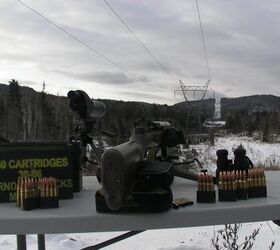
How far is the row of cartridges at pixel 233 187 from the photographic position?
1.59 metres

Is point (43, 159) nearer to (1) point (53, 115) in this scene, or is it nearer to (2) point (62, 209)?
(2) point (62, 209)

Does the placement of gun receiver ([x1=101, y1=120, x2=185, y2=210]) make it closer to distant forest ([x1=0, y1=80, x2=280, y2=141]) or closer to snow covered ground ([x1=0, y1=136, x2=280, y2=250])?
snow covered ground ([x1=0, y1=136, x2=280, y2=250])

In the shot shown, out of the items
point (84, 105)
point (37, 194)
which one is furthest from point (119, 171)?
point (84, 105)

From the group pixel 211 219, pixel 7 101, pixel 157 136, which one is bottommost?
pixel 211 219

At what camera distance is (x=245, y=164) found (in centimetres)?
181

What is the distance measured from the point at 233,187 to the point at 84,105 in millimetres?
607

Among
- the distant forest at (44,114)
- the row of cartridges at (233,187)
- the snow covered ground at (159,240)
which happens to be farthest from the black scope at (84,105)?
the distant forest at (44,114)

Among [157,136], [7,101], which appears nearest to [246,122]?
[7,101]

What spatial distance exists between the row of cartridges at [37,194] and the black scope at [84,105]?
12.0 inches

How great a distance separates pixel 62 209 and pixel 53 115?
692 inches

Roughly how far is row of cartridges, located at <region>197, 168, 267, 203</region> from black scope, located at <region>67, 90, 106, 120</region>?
483 mm

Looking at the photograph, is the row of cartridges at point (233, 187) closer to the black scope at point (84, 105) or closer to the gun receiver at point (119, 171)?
the gun receiver at point (119, 171)

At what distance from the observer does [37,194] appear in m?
1.57

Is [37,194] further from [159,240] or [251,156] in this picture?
[251,156]
